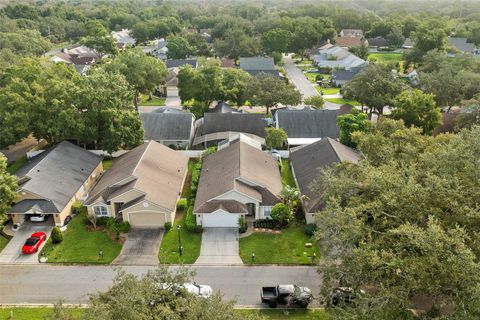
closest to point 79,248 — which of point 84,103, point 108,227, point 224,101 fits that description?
point 108,227

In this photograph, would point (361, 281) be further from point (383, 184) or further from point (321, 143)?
point (321, 143)

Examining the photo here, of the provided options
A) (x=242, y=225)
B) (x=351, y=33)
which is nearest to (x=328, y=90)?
(x=242, y=225)

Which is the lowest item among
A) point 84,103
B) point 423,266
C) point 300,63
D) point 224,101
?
point 300,63

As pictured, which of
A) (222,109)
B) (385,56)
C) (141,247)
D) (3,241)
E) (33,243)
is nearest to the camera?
(33,243)

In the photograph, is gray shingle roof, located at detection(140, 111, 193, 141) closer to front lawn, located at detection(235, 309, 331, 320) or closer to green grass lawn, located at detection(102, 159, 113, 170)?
green grass lawn, located at detection(102, 159, 113, 170)

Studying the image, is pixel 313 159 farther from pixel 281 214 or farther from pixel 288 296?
pixel 288 296

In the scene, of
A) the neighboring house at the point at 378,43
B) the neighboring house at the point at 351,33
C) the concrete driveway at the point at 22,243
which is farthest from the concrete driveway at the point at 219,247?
the neighboring house at the point at 351,33

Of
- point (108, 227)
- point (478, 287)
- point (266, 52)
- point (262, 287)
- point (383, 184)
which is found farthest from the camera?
point (266, 52)

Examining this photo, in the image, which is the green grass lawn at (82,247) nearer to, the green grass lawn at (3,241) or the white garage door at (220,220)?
the green grass lawn at (3,241)
